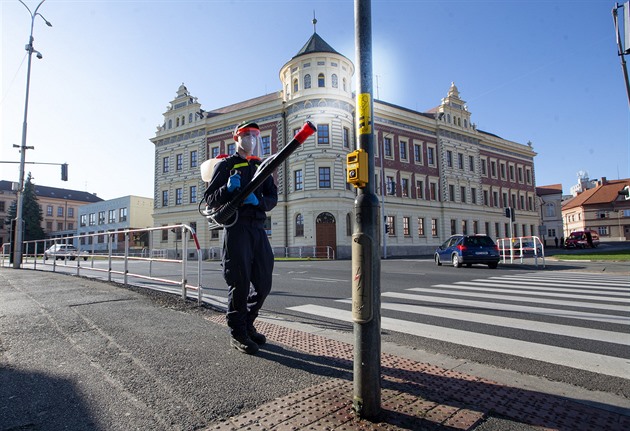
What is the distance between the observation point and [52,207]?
7781 centimetres

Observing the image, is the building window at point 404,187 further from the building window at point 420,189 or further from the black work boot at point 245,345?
the black work boot at point 245,345

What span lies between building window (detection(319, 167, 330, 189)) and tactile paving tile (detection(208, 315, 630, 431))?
30.0 meters

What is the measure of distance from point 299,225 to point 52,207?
7042 centimetres

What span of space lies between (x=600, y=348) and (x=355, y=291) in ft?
10.5

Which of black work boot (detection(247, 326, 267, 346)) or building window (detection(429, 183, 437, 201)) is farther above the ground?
building window (detection(429, 183, 437, 201))

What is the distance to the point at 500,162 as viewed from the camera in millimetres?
48656

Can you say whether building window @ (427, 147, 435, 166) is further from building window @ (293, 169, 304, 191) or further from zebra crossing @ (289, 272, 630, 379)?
zebra crossing @ (289, 272, 630, 379)

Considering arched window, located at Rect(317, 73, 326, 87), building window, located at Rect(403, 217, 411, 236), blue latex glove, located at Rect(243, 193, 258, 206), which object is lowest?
blue latex glove, located at Rect(243, 193, 258, 206)

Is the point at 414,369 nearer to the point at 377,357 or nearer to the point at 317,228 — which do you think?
the point at 377,357

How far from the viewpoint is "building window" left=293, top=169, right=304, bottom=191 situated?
3322 cm

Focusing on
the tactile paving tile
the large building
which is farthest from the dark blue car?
the large building

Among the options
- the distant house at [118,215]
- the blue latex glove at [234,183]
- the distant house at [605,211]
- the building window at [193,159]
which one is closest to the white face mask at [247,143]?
the blue latex glove at [234,183]

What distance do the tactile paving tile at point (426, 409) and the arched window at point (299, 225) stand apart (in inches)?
1181

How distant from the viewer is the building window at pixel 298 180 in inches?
1308
